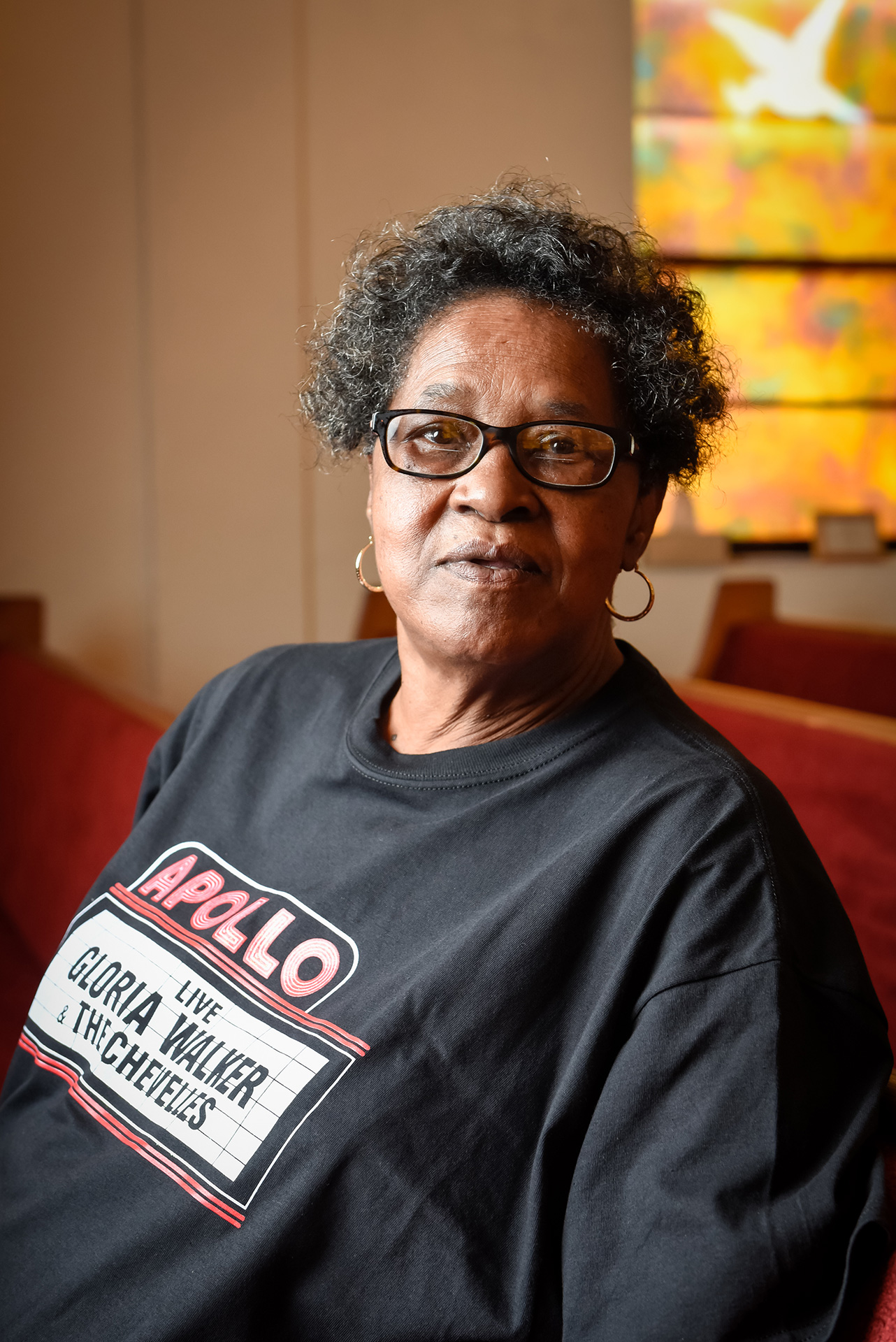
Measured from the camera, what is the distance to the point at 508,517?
87 cm

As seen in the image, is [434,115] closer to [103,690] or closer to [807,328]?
[807,328]

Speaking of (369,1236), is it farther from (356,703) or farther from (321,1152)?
(356,703)

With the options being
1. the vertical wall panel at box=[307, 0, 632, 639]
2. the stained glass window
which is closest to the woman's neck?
the vertical wall panel at box=[307, 0, 632, 639]

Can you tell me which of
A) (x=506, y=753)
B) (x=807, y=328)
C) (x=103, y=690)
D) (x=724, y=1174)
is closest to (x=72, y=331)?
(x=103, y=690)

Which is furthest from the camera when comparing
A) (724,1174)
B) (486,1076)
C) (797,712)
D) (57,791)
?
(57,791)

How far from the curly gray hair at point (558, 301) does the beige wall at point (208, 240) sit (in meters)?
2.05

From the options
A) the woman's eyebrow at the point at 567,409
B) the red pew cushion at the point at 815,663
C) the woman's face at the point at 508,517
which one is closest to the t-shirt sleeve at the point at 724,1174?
the woman's face at the point at 508,517

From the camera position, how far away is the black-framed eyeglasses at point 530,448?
0.87 metres

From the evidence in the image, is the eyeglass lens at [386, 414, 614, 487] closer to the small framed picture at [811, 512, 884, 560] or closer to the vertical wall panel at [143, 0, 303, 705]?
the vertical wall panel at [143, 0, 303, 705]

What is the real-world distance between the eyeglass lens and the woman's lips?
0.06m

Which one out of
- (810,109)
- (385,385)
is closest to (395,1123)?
(385,385)

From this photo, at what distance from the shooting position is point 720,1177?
2.08ft

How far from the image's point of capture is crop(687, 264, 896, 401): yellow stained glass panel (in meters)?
3.59

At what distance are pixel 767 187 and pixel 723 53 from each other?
16.9 inches
